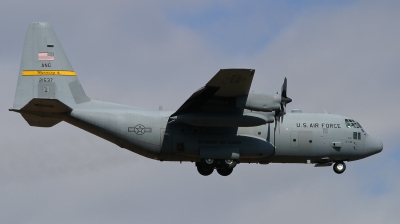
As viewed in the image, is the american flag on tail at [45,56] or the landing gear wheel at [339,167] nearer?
the american flag on tail at [45,56]

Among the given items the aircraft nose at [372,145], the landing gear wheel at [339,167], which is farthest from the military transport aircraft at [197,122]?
the landing gear wheel at [339,167]

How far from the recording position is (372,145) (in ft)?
145

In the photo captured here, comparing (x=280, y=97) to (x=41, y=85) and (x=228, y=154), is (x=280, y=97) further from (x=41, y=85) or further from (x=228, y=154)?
(x=41, y=85)

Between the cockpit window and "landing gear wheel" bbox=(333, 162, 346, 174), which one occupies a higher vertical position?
the cockpit window

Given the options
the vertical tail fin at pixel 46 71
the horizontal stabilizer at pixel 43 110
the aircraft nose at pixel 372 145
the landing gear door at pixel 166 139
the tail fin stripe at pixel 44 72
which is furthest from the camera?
the aircraft nose at pixel 372 145

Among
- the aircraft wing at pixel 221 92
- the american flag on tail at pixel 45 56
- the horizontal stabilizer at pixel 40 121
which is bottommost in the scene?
the horizontal stabilizer at pixel 40 121

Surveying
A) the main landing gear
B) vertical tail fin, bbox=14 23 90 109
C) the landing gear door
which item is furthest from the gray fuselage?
vertical tail fin, bbox=14 23 90 109

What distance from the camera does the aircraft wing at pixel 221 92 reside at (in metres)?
38.4

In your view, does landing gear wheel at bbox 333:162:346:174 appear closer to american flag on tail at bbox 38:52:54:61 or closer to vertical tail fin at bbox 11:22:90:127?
vertical tail fin at bbox 11:22:90:127

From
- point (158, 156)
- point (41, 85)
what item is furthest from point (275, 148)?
point (41, 85)

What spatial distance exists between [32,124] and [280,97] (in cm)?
1143

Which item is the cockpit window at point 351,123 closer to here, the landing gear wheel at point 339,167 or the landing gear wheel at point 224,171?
the landing gear wheel at point 339,167

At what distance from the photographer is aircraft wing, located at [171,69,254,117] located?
3844cm

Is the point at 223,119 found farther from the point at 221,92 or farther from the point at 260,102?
the point at 260,102
